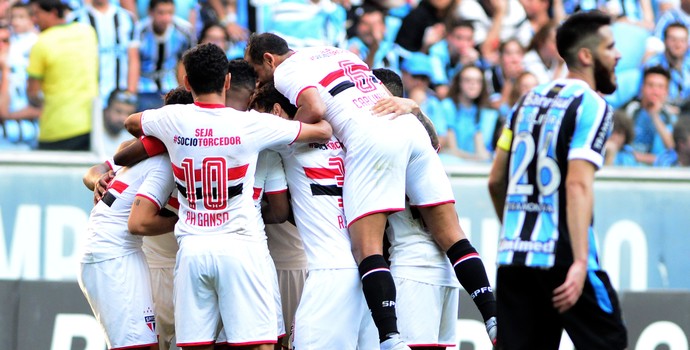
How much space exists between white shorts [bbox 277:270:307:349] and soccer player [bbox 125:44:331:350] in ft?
2.30

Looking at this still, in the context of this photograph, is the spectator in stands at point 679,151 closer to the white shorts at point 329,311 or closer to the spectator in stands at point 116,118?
the spectator in stands at point 116,118

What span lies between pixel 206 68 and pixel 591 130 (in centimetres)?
219

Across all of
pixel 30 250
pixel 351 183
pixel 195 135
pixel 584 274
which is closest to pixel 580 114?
pixel 584 274

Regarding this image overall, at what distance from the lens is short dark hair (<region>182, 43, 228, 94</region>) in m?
6.16

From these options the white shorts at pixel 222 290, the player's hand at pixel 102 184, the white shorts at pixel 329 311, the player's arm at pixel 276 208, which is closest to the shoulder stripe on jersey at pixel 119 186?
the player's hand at pixel 102 184

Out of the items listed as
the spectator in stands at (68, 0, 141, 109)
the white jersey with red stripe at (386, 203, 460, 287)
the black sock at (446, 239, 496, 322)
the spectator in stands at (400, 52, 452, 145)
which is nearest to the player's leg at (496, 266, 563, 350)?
the black sock at (446, 239, 496, 322)

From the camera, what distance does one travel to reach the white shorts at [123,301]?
A: 256 inches

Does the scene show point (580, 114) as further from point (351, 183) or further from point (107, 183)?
point (107, 183)

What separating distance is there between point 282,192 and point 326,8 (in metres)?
4.93

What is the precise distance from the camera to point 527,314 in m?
5.25

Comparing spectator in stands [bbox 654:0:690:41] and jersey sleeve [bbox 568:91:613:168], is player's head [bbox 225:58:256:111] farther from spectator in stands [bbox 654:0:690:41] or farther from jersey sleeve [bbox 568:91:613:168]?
spectator in stands [bbox 654:0:690:41]

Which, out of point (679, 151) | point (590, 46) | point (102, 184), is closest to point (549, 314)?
point (590, 46)

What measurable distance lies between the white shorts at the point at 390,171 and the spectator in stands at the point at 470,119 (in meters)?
4.04

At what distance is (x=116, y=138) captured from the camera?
977 cm
